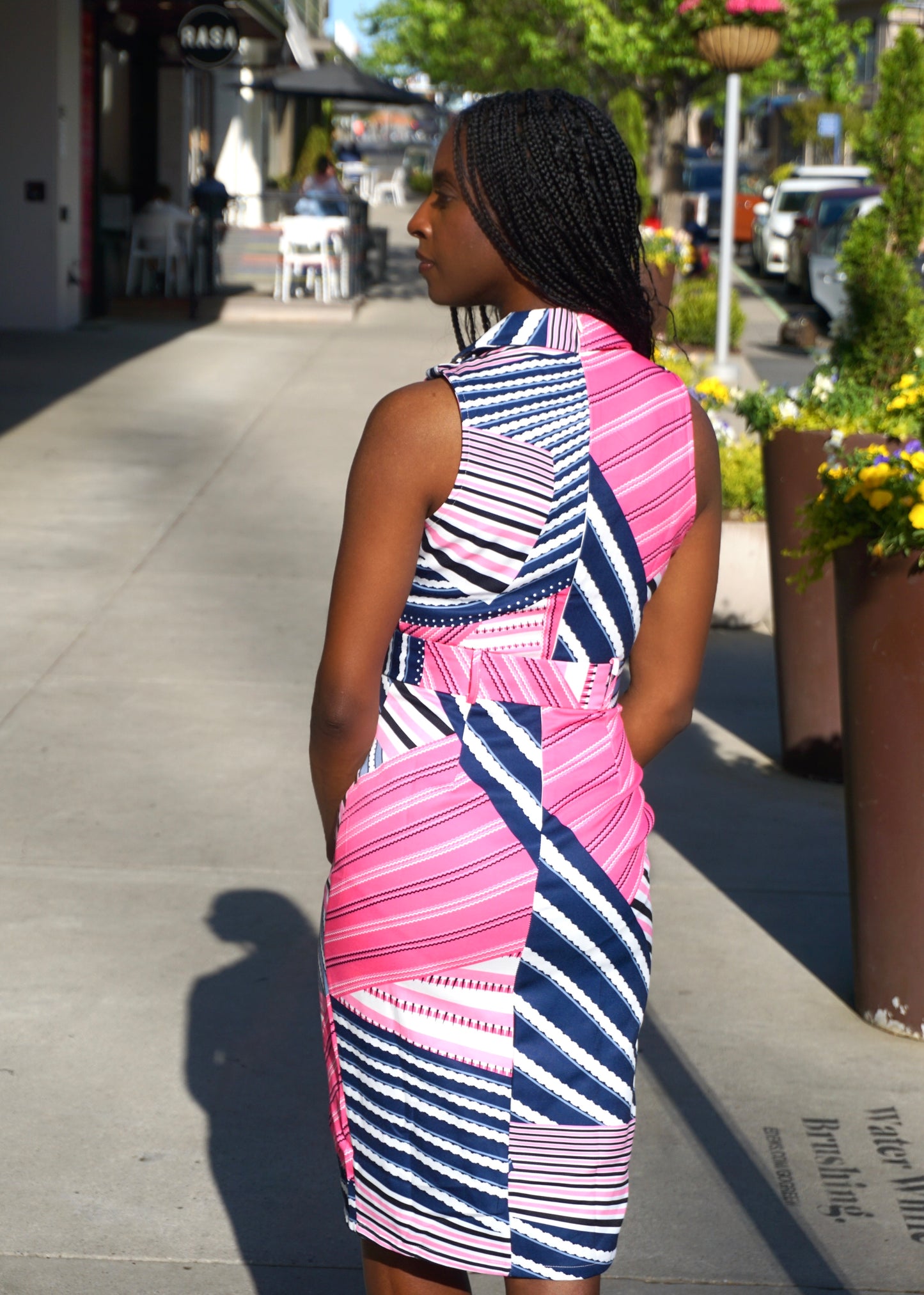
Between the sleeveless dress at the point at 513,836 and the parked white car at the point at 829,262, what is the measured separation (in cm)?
1931

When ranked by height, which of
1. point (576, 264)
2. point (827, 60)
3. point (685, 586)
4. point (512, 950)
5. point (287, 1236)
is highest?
point (827, 60)

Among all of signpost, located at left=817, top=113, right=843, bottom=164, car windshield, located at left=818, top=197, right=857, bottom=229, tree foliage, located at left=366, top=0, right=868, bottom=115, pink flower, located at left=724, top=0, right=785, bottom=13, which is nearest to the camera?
pink flower, located at left=724, top=0, right=785, bottom=13

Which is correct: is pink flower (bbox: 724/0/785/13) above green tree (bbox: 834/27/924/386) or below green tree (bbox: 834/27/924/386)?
above

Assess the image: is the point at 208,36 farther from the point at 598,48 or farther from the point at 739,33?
the point at 598,48

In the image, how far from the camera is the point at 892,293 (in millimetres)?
7031

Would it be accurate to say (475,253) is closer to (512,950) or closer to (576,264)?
(576,264)

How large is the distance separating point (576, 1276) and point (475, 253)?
3.83ft

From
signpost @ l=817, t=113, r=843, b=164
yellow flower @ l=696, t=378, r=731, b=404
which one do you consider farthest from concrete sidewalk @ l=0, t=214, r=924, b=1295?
signpost @ l=817, t=113, r=843, b=164

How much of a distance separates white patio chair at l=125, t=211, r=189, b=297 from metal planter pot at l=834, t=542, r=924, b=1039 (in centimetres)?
1648

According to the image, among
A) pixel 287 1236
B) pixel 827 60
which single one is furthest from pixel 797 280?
pixel 287 1236

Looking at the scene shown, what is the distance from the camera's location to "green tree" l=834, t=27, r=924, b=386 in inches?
271

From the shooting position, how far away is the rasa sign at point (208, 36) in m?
18.4

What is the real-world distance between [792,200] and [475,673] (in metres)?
29.7

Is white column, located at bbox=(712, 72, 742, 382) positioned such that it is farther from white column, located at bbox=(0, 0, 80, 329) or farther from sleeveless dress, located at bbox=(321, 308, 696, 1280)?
sleeveless dress, located at bbox=(321, 308, 696, 1280)
